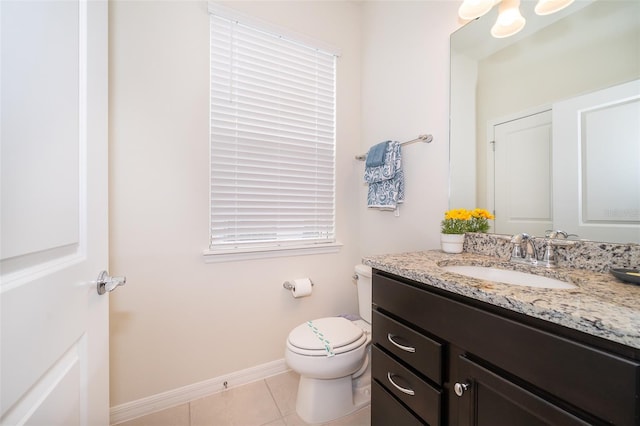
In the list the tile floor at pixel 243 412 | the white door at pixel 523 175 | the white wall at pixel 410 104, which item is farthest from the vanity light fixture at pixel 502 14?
the tile floor at pixel 243 412

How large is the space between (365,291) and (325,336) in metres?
0.43

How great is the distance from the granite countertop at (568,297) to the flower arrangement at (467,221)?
0.27 m

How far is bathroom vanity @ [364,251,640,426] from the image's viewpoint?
46 cm

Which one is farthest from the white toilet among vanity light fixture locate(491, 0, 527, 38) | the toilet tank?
vanity light fixture locate(491, 0, 527, 38)

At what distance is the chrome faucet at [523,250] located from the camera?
977 mm

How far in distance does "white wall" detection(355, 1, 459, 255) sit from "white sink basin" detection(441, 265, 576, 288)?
1.23ft

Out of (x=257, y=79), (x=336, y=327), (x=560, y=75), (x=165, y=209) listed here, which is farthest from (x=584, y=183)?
(x=165, y=209)

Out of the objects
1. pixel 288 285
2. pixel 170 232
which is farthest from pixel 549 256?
pixel 170 232

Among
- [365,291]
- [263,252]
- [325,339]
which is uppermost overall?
[263,252]

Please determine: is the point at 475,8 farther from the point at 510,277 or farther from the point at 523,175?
the point at 510,277

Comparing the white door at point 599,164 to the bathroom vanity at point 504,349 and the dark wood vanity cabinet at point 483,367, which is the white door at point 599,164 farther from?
the dark wood vanity cabinet at point 483,367

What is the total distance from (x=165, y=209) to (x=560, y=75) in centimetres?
197

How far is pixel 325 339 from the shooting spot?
127 cm

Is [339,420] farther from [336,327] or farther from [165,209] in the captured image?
[165,209]
